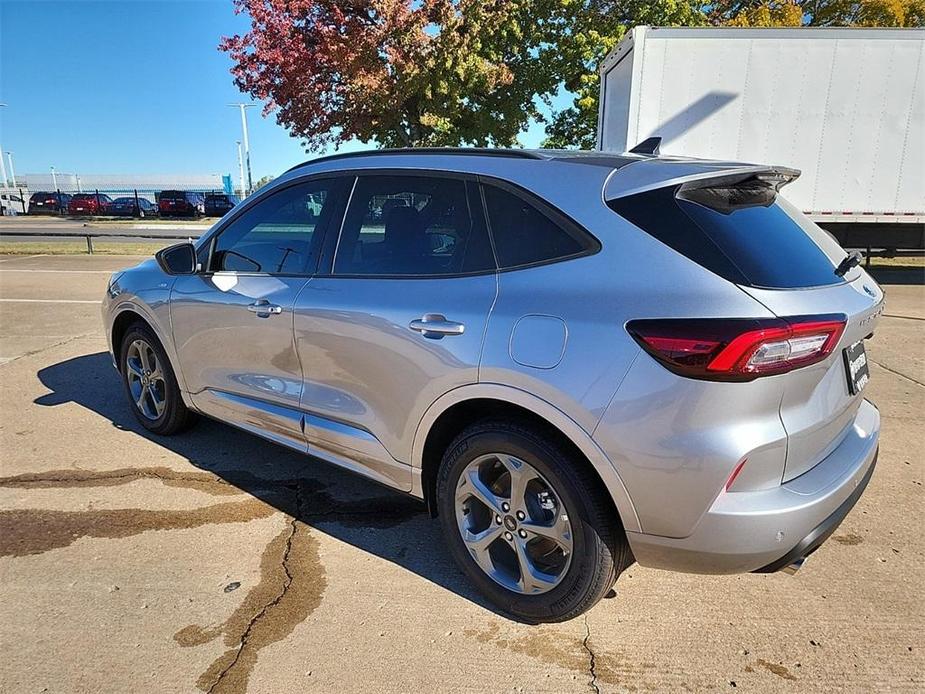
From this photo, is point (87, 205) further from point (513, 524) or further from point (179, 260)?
point (513, 524)

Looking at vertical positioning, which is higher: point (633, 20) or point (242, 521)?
point (633, 20)

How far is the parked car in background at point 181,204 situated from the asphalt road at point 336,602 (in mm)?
40374

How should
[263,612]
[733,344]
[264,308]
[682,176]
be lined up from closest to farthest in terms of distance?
[733,344]
[682,176]
[263,612]
[264,308]

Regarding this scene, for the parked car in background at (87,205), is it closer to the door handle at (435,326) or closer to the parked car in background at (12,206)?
the parked car in background at (12,206)

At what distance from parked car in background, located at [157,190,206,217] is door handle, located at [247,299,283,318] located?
40948 millimetres

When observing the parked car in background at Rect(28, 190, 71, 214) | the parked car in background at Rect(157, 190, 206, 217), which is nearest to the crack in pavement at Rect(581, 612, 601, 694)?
the parked car in background at Rect(157, 190, 206, 217)

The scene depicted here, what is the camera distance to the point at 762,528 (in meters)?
1.97

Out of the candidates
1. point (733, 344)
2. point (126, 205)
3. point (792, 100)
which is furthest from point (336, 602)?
point (126, 205)

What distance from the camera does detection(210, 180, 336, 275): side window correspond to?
10.3ft

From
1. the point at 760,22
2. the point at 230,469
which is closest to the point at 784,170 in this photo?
the point at 230,469

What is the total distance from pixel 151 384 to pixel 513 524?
9.62 ft

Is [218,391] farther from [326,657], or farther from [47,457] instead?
[326,657]

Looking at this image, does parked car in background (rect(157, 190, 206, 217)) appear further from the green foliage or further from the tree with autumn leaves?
the green foliage

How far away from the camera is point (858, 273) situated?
8.25ft
